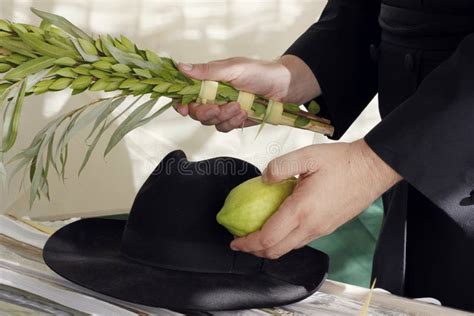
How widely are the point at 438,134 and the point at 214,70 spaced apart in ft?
1.07

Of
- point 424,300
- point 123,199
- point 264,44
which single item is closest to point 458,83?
point 424,300

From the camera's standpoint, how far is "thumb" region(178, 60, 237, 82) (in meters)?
1.05

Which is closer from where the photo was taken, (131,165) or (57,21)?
(57,21)

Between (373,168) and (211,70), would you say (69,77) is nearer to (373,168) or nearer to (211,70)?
(211,70)

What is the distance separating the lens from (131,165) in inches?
98.1

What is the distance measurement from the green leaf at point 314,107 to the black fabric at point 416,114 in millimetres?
14

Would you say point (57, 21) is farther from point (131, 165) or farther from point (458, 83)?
point (131, 165)

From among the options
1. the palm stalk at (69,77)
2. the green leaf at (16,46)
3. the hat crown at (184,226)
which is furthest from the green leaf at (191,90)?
the green leaf at (16,46)

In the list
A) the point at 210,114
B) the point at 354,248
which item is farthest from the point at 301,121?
the point at 354,248

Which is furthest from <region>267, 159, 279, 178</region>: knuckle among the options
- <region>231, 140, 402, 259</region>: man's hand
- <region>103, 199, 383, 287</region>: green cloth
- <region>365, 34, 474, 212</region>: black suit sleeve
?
A: <region>103, 199, 383, 287</region>: green cloth

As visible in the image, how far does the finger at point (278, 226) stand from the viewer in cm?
92

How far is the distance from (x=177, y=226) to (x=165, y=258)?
0.14 feet

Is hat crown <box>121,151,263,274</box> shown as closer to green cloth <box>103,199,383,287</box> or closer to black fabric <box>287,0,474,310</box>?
black fabric <box>287,0,474,310</box>

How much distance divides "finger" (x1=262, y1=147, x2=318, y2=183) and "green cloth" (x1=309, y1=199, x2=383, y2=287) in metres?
0.99
